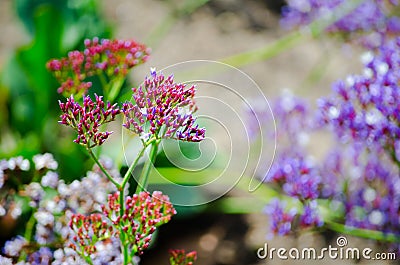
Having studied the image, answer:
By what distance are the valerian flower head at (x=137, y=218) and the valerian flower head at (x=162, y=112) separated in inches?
5.6

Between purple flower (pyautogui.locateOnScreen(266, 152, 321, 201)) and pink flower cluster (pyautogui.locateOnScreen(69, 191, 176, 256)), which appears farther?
purple flower (pyautogui.locateOnScreen(266, 152, 321, 201))

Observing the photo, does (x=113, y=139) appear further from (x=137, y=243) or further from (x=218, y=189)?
(x=137, y=243)

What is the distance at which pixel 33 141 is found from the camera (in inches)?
76.7

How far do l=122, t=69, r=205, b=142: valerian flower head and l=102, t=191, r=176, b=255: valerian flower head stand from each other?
14cm

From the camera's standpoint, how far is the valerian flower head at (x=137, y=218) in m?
1.04

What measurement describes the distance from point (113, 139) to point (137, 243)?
1.31 meters

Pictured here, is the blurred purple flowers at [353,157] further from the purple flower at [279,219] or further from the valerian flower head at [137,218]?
the valerian flower head at [137,218]

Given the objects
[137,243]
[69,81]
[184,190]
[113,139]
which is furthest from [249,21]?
[137,243]

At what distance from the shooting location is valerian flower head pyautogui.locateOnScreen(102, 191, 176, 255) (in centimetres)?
104

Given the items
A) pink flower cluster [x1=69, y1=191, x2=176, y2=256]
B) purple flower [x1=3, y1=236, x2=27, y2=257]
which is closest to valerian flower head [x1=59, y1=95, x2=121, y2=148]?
pink flower cluster [x1=69, y1=191, x2=176, y2=256]

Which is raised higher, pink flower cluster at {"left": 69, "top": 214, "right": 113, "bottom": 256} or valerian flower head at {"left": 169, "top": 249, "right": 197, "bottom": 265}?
pink flower cluster at {"left": 69, "top": 214, "right": 113, "bottom": 256}

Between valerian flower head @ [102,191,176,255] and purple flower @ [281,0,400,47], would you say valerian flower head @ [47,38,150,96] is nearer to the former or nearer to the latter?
valerian flower head @ [102,191,176,255]

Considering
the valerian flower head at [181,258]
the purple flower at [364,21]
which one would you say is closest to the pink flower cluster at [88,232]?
the valerian flower head at [181,258]

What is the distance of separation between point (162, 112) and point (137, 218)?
0.22m
